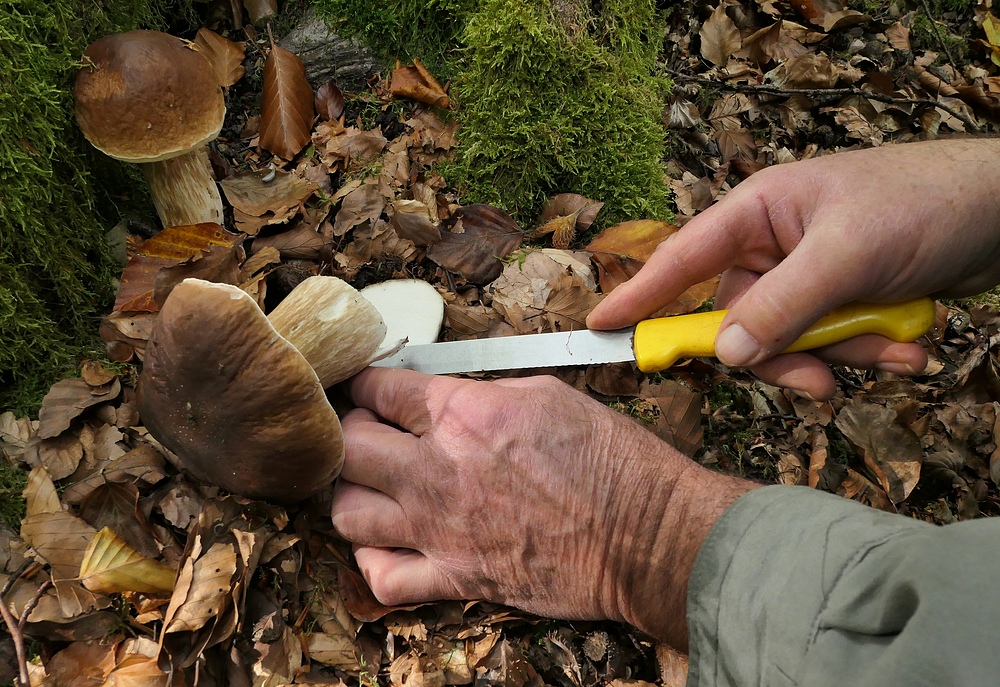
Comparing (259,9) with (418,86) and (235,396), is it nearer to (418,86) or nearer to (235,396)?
(418,86)

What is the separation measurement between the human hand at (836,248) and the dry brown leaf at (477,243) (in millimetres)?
692

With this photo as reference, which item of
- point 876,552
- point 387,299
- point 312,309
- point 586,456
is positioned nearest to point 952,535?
point 876,552

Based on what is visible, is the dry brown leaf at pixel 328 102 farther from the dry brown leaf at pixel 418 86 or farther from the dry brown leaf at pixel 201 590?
the dry brown leaf at pixel 201 590

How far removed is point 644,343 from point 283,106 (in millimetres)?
1882

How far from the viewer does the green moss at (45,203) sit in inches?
70.8

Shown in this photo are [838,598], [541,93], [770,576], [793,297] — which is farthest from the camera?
[541,93]

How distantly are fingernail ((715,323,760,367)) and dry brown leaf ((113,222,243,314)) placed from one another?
172cm

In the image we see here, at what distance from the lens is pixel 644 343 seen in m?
1.85

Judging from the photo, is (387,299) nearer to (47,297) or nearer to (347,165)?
(347,165)

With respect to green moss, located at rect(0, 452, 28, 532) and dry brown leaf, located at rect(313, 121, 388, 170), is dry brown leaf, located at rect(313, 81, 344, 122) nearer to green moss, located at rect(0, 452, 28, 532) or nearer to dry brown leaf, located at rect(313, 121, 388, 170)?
dry brown leaf, located at rect(313, 121, 388, 170)

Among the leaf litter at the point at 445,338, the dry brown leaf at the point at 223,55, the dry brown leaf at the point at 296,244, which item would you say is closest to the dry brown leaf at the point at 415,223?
the leaf litter at the point at 445,338

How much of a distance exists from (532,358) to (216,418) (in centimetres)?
95

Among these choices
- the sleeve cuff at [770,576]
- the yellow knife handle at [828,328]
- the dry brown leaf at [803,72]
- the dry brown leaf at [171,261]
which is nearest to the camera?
the sleeve cuff at [770,576]

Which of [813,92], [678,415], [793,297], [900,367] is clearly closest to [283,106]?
[678,415]
